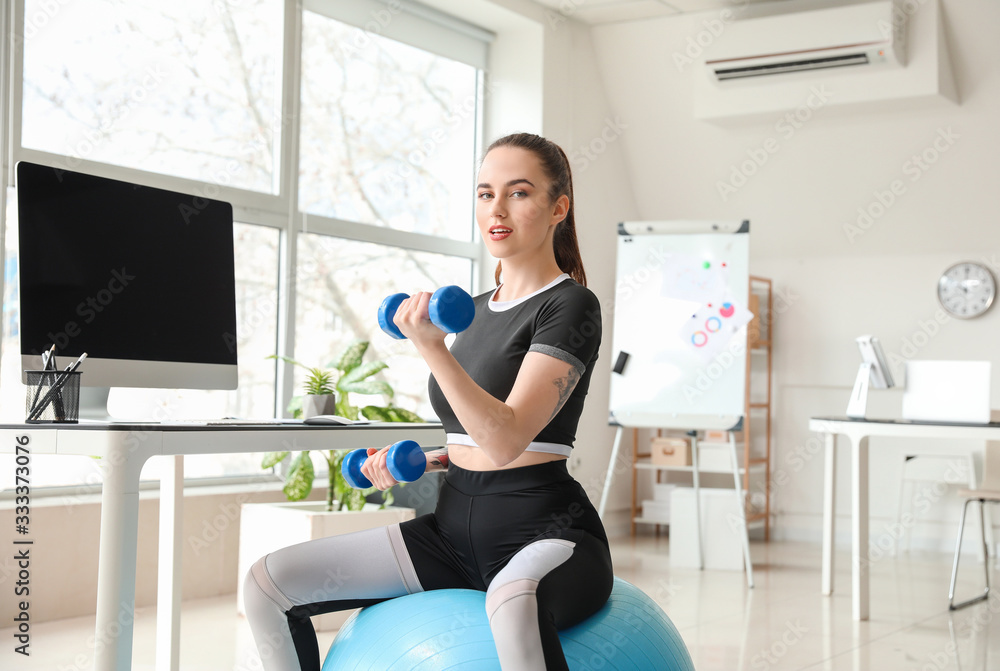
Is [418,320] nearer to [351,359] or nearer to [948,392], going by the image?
[351,359]

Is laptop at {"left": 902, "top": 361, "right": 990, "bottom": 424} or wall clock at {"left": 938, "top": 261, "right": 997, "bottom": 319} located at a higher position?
wall clock at {"left": 938, "top": 261, "right": 997, "bottom": 319}

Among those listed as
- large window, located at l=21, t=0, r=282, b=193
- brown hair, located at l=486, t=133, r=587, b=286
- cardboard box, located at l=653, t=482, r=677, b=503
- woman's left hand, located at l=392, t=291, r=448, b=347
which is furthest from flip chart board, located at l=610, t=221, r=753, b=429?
woman's left hand, located at l=392, t=291, r=448, b=347

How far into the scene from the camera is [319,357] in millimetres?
4496

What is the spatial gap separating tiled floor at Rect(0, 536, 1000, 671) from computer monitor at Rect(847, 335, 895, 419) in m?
0.82

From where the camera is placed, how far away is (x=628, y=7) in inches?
206

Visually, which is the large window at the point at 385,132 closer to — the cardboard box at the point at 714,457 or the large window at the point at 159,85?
the large window at the point at 159,85

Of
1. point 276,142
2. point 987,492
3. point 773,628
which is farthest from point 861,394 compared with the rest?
point 276,142

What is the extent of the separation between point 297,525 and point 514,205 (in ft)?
6.52

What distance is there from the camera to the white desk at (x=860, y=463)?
3.52 meters

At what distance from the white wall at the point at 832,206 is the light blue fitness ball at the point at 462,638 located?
423 cm

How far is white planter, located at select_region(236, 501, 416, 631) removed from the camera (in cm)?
324

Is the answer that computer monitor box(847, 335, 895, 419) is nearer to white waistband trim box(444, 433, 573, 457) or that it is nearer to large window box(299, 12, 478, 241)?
large window box(299, 12, 478, 241)

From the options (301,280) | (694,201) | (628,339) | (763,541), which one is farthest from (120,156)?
(763,541)

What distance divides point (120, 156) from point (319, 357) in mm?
1280
